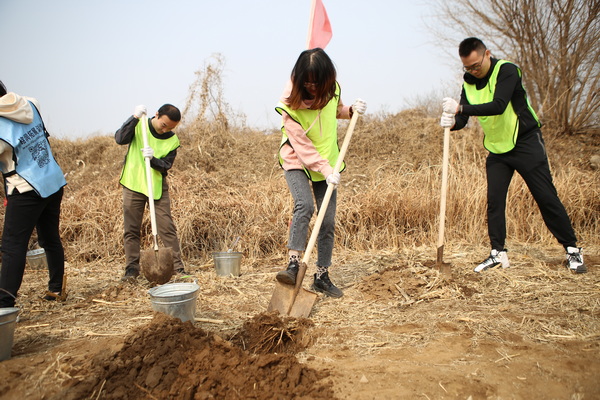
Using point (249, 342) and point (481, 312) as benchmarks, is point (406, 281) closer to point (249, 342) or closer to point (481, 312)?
point (481, 312)

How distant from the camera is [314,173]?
3.27 meters

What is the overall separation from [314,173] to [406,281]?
129 cm

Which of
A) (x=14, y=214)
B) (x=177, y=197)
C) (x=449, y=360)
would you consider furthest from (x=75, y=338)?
(x=177, y=197)

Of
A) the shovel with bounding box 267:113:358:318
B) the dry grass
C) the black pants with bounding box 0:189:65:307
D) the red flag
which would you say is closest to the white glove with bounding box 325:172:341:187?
the shovel with bounding box 267:113:358:318

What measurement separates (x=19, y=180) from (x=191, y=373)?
2088mm

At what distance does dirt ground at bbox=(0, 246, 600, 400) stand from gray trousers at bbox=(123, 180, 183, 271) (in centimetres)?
53

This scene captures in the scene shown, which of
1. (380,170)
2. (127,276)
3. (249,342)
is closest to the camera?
(249,342)

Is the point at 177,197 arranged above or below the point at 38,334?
above

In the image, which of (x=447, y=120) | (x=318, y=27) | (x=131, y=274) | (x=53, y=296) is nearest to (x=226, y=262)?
(x=131, y=274)

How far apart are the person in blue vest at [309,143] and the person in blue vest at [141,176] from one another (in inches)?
68.4

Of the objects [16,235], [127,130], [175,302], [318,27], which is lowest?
[175,302]

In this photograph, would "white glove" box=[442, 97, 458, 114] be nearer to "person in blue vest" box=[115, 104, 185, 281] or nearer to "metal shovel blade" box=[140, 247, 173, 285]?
"person in blue vest" box=[115, 104, 185, 281]

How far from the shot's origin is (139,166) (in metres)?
4.34

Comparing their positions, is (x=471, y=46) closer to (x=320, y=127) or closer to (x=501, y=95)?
(x=501, y=95)
